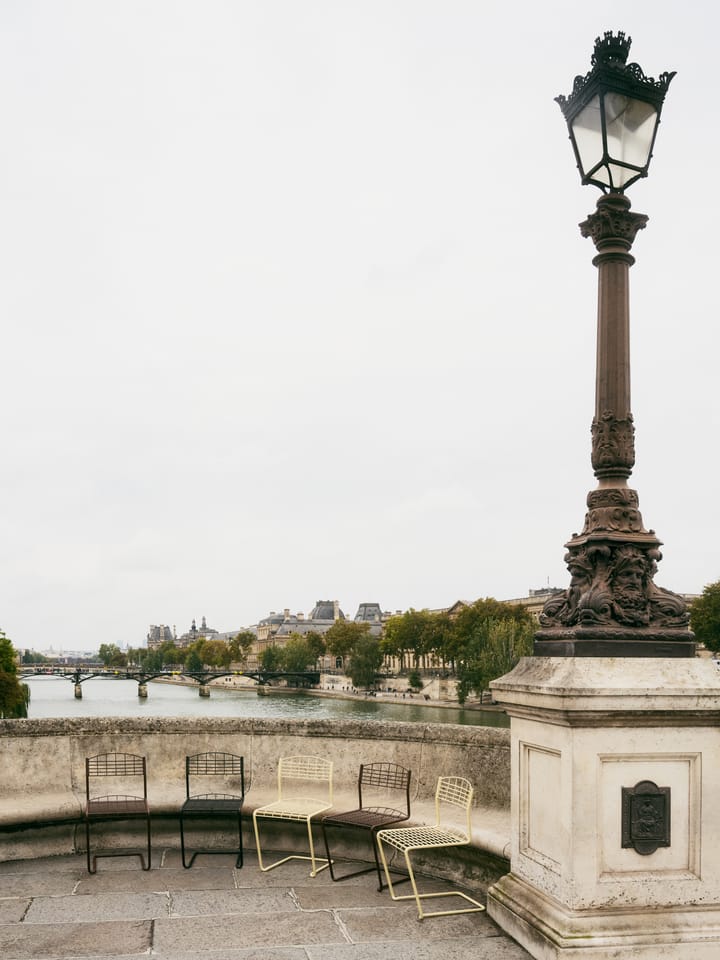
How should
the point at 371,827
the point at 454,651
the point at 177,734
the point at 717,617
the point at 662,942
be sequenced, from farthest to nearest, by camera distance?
the point at 454,651 < the point at 717,617 < the point at 177,734 < the point at 371,827 < the point at 662,942

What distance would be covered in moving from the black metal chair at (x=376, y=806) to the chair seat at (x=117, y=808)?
1243 mm

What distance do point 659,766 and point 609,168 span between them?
3072 millimetres

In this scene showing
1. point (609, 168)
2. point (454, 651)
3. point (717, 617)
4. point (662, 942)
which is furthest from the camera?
point (454, 651)

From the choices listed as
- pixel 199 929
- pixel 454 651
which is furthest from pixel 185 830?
pixel 454 651

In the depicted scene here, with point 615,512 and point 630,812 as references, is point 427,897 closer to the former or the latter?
point 630,812

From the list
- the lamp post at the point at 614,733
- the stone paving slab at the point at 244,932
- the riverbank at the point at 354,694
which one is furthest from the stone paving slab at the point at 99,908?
the riverbank at the point at 354,694

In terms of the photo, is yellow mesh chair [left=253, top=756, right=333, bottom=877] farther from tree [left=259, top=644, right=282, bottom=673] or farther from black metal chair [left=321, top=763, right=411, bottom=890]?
tree [left=259, top=644, right=282, bottom=673]

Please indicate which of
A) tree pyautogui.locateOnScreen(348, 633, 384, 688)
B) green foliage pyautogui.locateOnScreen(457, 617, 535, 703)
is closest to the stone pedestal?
green foliage pyautogui.locateOnScreen(457, 617, 535, 703)

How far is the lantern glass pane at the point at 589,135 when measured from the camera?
4.76 metres

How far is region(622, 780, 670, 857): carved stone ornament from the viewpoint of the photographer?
4.24m

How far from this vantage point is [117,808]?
617 centimetres

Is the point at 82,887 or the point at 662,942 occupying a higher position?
the point at 662,942

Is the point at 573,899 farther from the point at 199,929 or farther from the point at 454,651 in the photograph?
the point at 454,651

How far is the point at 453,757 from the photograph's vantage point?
267 inches
